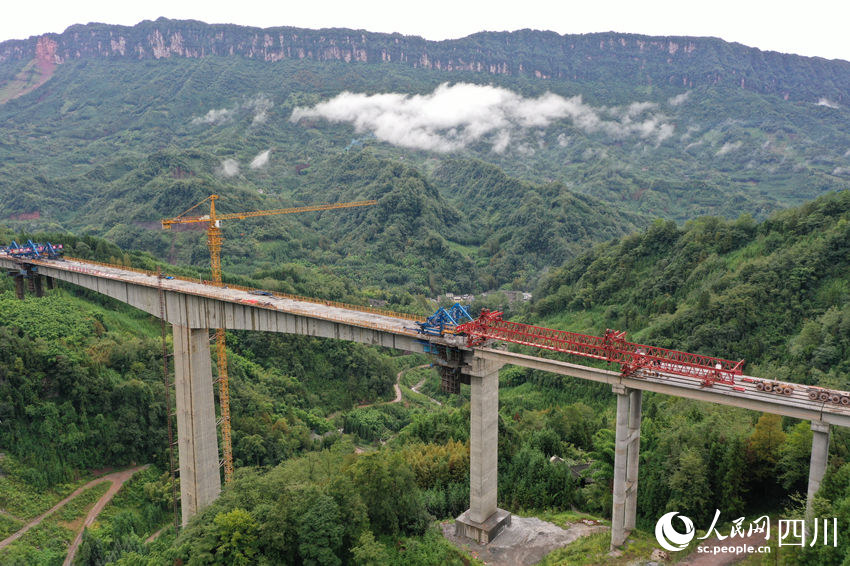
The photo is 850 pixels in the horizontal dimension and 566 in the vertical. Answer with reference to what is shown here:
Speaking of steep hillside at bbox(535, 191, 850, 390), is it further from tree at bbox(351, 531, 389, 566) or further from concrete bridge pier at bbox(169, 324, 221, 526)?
concrete bridge pier at bbox(169, 324, 221, 526)

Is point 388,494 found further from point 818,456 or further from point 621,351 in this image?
point 818,456

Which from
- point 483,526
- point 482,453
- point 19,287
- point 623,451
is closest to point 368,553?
point 483,526

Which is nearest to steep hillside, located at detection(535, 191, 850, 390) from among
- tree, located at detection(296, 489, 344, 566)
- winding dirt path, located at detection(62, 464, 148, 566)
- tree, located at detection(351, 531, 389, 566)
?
tree, located at detection(351, 531, 389, 566)

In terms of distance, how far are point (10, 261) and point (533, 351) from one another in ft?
229

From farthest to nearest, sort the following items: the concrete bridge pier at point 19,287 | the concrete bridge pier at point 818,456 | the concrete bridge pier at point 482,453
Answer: the concrete bridge pier at point 19,287, the concrete bridge pier at point 482,453, the concrete bridge pier at point 818,456

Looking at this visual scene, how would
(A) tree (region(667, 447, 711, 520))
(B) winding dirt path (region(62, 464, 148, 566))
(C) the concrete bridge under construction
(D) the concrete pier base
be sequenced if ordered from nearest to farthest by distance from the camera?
(C) the concrete bridge under construction → (A) tree (region(667, 447, 711, 520)) → (D) the concrete pier base → (B) winding dirt path (region(62, 464, 148, 566))

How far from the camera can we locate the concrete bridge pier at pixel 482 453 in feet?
157

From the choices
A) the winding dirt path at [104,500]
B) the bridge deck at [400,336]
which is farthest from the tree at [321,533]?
the winding dirt path at [104,500]

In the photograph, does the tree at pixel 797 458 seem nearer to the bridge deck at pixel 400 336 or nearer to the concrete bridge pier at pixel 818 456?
the bridge deck at pixel 400 336

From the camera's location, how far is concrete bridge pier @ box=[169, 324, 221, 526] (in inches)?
2472

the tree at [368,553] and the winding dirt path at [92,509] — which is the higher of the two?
the tree at [368,553]

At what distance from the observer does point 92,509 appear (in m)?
67.4

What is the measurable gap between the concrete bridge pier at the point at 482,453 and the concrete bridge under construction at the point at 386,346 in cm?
7

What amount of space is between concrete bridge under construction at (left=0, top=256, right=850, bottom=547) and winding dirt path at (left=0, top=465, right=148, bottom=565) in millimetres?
9504
